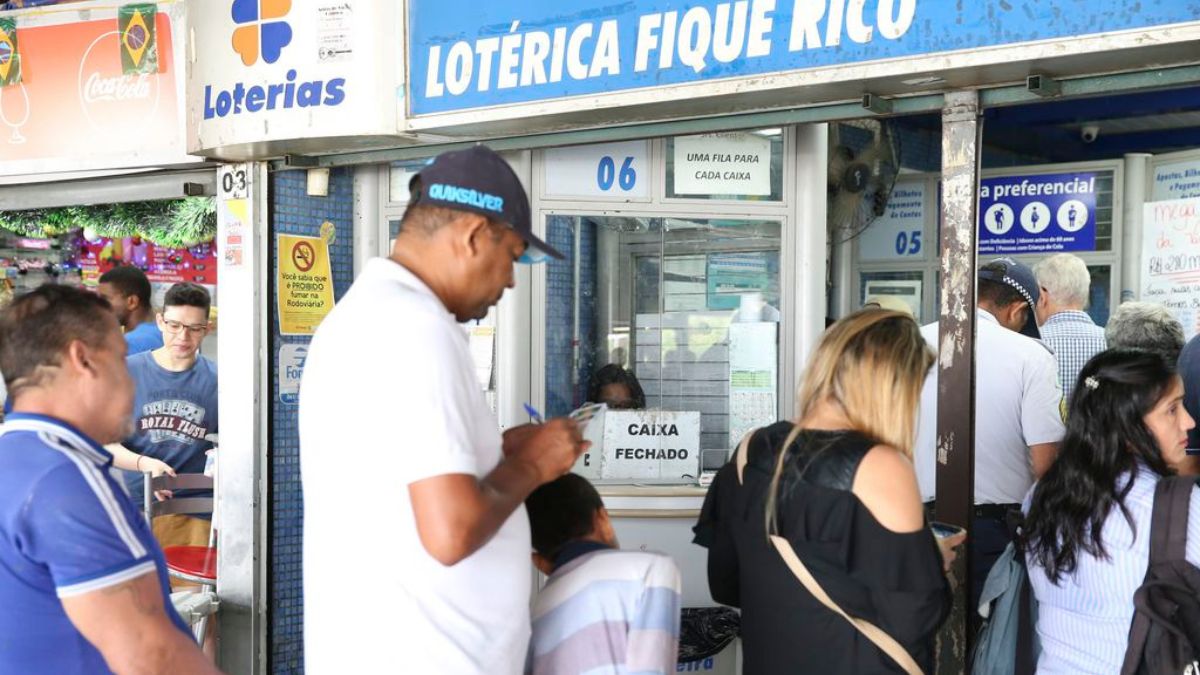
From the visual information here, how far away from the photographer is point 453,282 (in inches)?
78.1

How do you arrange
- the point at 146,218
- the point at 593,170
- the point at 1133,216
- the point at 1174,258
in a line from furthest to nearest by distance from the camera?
the point at 1133,216 < the point at 1174,258 < the point at 146,218 < the point at 593,170

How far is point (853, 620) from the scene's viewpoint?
2.21m

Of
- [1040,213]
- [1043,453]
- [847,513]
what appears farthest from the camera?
[1040,213]

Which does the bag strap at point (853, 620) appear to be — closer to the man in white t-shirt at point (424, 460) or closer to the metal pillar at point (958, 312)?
the man in white t-shirt at point (424, 460)

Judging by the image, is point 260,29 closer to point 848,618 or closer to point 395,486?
point 395,486

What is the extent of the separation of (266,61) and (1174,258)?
560 cm

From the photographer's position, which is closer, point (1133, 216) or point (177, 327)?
point (177, 327)

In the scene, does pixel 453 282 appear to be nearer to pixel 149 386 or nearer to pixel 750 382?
pixel 750 382

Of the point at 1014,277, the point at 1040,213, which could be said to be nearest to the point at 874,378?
the point at 1014,277

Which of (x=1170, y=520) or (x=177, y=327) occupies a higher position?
(x=177, y=327)

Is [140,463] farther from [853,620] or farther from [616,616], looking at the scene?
[853,620]

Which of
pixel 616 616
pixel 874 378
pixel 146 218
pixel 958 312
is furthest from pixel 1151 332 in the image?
pixel 146 218

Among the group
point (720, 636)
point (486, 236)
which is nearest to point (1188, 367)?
point (720, 636)

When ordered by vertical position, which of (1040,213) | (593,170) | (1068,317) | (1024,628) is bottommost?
(1024,628)
